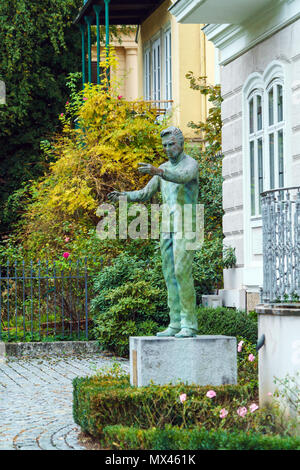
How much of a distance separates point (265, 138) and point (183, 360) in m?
5.74

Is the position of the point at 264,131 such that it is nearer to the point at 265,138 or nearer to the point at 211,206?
the point at 265,138

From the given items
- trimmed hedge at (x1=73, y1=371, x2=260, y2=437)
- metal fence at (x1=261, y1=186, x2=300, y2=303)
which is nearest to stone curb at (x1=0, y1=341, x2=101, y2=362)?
metal fence at (x1=261, y1=186, x2=300, y2=303)

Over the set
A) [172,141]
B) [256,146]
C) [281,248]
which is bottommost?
[281,248]

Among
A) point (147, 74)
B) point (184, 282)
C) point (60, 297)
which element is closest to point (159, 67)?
point (147, 74)

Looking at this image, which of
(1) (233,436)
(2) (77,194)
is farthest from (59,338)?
(1) (233,436)

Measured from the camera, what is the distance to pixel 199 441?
236 inches

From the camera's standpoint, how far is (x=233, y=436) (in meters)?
6.02

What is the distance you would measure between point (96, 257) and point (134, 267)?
137cm

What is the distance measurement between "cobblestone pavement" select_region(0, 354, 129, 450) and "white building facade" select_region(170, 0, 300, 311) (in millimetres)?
2702

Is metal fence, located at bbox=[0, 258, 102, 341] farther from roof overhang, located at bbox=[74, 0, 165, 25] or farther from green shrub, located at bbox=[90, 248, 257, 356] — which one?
roof overhang, located at bbox=[74, 0, 165, 25]

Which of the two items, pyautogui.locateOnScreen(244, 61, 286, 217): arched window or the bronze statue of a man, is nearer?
the bronze statue of a man

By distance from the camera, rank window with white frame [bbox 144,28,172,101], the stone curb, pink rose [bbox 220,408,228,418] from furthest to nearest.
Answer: window with white frame [bbox 144,28,172,101] < the stone curb < pink rose [bbox 220,408,228,418]

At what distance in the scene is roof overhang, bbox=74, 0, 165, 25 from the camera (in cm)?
2261

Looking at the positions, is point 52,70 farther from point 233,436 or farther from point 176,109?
point 233,436
